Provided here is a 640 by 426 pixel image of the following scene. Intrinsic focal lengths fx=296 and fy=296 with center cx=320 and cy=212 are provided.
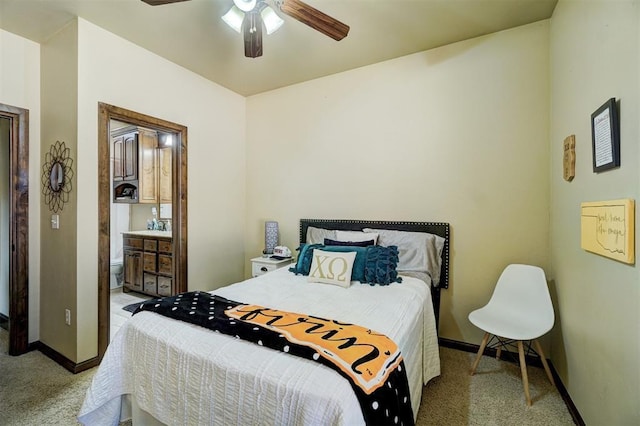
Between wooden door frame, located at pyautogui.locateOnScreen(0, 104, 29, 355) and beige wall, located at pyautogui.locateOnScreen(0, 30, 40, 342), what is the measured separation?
49 millimetres

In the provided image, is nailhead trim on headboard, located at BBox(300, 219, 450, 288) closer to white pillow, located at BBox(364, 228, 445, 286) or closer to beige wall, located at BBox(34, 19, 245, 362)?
white pillow, located at BBox(364, 228, 445, 286)

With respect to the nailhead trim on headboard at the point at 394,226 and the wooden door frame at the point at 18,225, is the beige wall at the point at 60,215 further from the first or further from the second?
the nailhead trim on headboard at the point at 394,226

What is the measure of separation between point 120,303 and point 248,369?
11.9 ft

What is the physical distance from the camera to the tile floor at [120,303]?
10.7 ft

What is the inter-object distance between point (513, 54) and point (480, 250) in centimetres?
163

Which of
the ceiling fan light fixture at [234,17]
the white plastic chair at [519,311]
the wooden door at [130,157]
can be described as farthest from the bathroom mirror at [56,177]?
the white plastic chair at [519,311]

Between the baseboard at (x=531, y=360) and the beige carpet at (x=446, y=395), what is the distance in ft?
0.13

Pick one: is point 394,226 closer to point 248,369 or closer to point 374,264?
point 374,264

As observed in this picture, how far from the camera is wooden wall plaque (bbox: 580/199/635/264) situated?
1199mm

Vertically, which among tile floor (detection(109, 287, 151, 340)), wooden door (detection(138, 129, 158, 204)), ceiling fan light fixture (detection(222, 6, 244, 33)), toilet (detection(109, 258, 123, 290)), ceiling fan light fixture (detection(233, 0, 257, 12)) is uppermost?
ceiling fan light fixture (detection(222, 6, 244, 33))

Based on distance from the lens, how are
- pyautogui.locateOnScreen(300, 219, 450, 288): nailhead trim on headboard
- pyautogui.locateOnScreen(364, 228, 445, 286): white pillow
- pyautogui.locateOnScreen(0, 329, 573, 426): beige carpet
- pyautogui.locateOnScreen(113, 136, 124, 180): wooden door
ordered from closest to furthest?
pyautogui.locateOnScreen(0, 329, 573, 426): beige carpet, pyautogui.locateOnScreen(364, 228, 445, 286): white pillow, pyautogui.locateOnScreen(300, 219, 450, 288): nailhead trim on headboard, pyautogui.locateOnScreen(113, 136, 124, 180): wooden door

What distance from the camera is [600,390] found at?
146 cm

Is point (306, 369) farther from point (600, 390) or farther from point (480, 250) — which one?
point (480, 250)

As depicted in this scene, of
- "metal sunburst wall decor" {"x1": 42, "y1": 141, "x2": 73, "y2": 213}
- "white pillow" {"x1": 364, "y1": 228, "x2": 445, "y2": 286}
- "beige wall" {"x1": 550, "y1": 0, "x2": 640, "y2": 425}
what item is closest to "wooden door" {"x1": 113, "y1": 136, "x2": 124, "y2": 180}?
"metal sunburst wall decor" {"x1": 42, "y1": 141, "x2": 73, "y2": 213}
